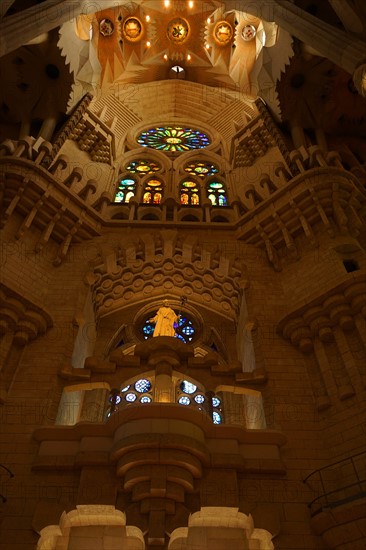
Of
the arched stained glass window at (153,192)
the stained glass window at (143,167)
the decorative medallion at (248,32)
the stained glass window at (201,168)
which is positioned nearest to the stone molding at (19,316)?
the arched stained glass window at (153,192)

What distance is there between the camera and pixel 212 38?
1877 cm

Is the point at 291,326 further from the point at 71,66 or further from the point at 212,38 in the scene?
the point at 212,38

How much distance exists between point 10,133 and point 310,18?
823cm

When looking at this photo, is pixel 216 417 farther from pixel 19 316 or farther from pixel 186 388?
pixel 19 316

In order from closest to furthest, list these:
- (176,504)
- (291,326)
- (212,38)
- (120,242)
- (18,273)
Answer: (176,504), (291,326), (18,273), (120,242), (212,38)

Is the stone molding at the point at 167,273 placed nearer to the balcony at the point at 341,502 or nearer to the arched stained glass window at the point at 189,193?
the arched stained glass window at the point at 189,193

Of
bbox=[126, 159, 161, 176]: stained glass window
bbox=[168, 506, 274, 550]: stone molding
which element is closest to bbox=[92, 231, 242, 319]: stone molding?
bbox=[126, 159, 161, 176]: stained glass window

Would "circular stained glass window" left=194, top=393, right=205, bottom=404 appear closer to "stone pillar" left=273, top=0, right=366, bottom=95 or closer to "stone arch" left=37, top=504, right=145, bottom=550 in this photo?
"stone arch" left=37, top=504, right=145, bottom=550

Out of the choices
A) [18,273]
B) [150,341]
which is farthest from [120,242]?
[150,341]

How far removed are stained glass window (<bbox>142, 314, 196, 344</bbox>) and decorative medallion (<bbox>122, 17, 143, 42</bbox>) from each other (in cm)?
1116

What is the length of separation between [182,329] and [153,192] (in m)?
4.34

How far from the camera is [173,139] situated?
58.9ft

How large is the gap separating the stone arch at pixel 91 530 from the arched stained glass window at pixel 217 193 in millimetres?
8922

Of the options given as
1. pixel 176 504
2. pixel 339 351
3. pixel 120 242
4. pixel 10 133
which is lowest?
pixel 176 504
